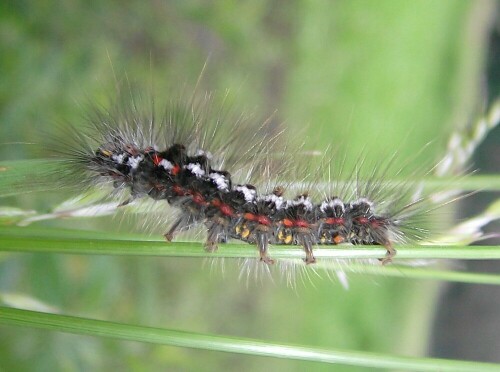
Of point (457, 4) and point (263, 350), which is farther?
point (457, 4)

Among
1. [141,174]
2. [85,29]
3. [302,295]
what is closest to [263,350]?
[141,174]

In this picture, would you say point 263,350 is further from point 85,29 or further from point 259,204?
point 85,29

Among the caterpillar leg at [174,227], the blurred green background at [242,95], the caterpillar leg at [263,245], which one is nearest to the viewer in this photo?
the caterpillar leg at [263,245]

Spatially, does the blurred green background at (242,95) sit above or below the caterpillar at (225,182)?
above

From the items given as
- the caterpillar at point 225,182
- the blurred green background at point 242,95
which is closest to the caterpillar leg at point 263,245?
the caterpillar at point 225,182

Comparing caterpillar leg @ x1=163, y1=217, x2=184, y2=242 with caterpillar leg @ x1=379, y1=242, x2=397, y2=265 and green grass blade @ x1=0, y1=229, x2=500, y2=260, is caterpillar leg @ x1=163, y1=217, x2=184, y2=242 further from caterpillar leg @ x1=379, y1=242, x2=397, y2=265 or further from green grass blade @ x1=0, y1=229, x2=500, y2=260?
caterpillar leg @ x1=379, y1=242, x2=397, y2=265

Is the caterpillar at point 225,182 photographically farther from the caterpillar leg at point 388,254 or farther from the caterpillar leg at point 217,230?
the caterpillar leg at point 388,254
